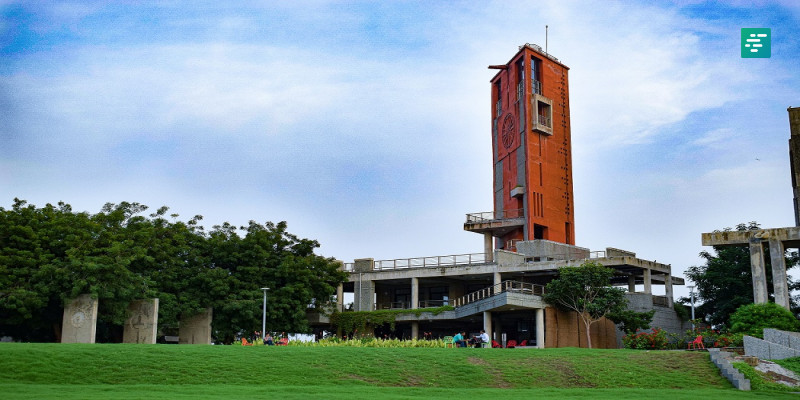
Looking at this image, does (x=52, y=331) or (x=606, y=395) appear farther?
(x=52, y=331)

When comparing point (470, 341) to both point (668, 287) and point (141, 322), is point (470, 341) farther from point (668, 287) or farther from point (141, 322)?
point (668, 287)

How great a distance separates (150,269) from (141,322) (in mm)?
3671

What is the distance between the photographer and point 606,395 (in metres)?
20.7

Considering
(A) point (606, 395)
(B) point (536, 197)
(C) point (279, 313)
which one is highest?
(B) point (536, 197)

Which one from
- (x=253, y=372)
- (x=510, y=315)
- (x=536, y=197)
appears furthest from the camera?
(x=536, y=197)

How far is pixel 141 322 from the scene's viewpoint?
41.0 meters

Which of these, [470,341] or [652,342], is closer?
[652,342]

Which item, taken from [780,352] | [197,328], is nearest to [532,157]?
[197,328]

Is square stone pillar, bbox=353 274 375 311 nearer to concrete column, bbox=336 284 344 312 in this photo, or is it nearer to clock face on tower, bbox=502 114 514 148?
concrete column, bbox=336 284 344 312

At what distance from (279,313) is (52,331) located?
41.2ft

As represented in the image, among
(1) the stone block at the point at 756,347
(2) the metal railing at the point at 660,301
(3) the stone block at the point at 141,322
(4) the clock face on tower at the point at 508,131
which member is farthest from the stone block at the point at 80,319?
(4) the clock face on tower at the point at 508,131

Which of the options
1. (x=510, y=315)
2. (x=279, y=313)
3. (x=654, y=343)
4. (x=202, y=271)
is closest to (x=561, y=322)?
(x=510, y=315)

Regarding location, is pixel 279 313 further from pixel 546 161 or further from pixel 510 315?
pixel 546 161

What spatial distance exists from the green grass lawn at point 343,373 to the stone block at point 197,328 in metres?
20.6
